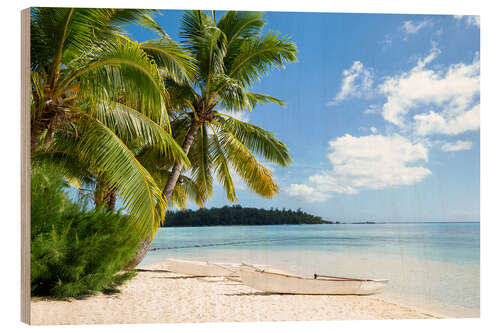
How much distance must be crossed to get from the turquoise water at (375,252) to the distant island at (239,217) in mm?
86

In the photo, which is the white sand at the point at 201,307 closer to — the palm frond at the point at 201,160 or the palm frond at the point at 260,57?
the palm frond at the point at 201,160

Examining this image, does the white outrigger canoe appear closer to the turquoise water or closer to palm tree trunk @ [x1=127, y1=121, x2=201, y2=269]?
the turquoise water

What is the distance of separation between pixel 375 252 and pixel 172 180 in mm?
3145

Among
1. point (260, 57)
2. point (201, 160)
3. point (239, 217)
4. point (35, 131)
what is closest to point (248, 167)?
point (201, 160)

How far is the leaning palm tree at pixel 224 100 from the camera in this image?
6.40 meters

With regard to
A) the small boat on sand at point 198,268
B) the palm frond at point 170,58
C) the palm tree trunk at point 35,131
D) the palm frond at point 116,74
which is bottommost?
the small boat on sand at point 198,268

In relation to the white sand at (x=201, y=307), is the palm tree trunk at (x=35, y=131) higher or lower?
higher

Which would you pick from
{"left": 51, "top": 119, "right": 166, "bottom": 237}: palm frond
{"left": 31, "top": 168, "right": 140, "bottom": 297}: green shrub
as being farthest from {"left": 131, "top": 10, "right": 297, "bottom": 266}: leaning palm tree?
{"left": 51, "top": 119, "right": 166, "bottom": 237}: palm frond

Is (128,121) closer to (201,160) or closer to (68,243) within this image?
(68,243)

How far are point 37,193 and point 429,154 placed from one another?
484 cm

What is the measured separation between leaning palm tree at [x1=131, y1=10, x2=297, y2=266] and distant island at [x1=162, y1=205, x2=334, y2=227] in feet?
0.87

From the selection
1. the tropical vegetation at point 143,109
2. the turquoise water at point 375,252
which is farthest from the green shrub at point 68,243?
the turquoise water at point 375,252

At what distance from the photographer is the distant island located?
6.08 meters

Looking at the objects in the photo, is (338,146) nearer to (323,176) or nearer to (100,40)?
(323,176)
